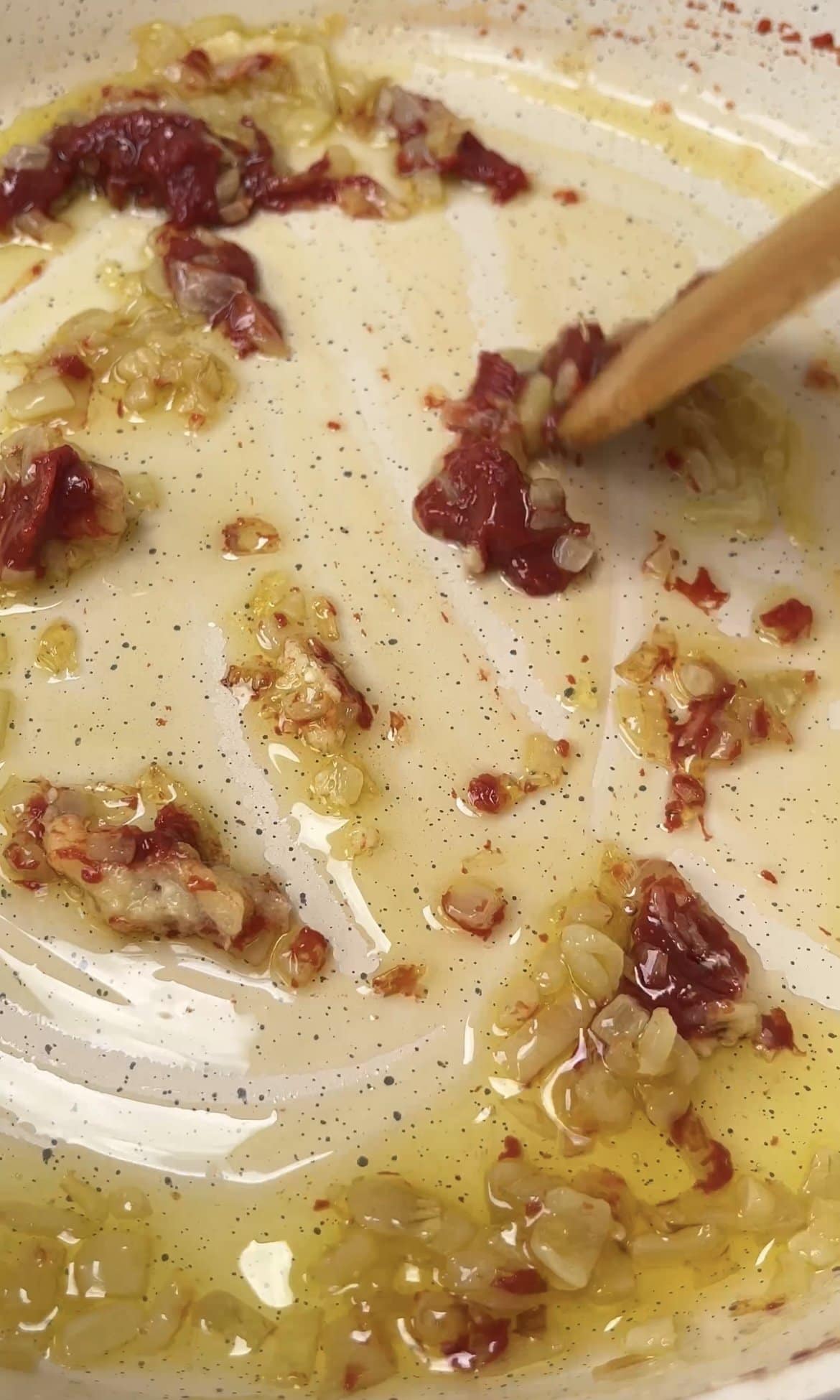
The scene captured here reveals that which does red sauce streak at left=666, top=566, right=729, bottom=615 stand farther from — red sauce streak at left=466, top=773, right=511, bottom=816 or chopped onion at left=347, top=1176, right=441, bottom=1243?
chopped onion at left=347, top=1176, right=441, bottom=1243

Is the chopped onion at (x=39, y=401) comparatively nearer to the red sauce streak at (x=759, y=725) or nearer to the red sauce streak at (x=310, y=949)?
the red sauce streak at (x=310, y=949)

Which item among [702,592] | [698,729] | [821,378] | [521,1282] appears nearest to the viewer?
[521,1282]

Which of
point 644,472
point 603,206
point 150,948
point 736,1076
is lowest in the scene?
point 736,1076

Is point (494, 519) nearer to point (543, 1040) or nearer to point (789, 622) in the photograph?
point (789, 622)

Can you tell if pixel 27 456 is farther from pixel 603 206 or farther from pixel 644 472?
pixel 603 206

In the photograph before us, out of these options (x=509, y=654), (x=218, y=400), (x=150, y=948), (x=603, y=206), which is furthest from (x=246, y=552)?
(x=603, y=206)

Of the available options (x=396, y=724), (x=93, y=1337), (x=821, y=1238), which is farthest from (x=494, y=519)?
(x=93, y=1337)
